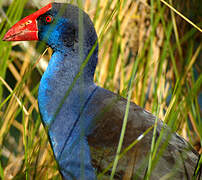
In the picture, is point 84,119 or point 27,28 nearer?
point 84,119

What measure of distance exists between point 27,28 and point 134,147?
75cm

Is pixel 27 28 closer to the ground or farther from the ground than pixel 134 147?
farther from the ground

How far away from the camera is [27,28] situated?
5.86 feet

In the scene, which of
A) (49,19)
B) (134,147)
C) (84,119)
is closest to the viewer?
(134,147)

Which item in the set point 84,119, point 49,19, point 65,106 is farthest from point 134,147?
point 49,19

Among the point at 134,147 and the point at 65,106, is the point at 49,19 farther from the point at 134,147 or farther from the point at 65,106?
the point at 134,147

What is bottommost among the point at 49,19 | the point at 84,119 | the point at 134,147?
the point at 134,147

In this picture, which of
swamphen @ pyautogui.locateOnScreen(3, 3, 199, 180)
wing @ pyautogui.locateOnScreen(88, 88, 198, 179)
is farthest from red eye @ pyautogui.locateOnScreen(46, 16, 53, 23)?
wing @ pyautogui.locateOnScreen(88, 88, 198, 179)

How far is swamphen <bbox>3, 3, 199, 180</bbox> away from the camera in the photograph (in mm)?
1505

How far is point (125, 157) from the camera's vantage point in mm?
1526

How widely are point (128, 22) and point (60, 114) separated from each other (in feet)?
3.57

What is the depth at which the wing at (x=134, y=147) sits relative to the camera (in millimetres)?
1473

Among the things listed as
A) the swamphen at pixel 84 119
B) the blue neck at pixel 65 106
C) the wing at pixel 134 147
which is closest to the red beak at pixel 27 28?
the swamphen at pixel 84 119

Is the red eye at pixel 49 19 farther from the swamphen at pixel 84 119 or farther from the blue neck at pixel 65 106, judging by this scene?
the blue neck at pixel 65 106
